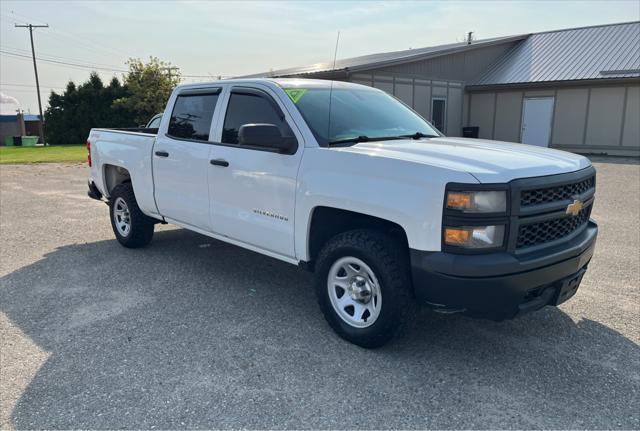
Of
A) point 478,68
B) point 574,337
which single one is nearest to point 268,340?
point 574,337

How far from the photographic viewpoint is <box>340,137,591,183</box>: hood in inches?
125

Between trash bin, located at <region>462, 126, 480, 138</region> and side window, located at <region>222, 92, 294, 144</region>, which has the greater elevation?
side window, located at <region>222, 92, 294, 144</region>

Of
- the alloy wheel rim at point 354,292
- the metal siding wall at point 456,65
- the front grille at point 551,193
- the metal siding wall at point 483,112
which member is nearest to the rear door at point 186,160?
the alloy wheel rim at point 354,292

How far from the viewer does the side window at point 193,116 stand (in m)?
5.02

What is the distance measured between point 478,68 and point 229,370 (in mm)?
24058

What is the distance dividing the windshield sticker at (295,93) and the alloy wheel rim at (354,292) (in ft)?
4.88

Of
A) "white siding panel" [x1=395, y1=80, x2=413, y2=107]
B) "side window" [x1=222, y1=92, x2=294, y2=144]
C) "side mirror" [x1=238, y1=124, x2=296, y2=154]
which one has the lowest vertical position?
"side mirror" [x1=238, y1=124, x2=296, y2=154]

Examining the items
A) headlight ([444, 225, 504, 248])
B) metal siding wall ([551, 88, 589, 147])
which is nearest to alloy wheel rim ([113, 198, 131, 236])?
headlight ([444, 225, 504, 248])

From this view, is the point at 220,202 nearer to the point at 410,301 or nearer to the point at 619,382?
the point at 410,301

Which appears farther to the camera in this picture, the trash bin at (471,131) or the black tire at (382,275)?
the trash bin at (471,131)

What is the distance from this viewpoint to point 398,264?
3484 mm

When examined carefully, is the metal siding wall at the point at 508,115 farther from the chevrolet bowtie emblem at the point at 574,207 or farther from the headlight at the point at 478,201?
the headlight at the point at 478,201

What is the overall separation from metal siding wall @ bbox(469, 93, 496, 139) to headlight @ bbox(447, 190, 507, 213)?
21.9m

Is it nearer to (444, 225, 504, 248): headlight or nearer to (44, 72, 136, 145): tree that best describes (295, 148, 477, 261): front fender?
(444, 225, 504, 248): headlight
